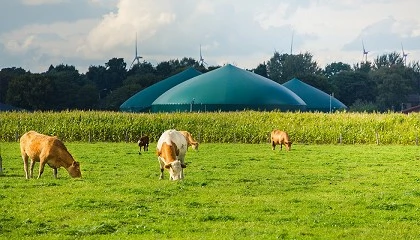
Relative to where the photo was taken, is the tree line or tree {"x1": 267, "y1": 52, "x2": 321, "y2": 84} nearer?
the tree line

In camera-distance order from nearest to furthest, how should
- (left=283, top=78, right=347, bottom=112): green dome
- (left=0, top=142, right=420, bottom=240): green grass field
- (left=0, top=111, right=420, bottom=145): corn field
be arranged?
(left=0, top=142, right=420, bottom=240): green grass field
(left=0, top=111, right=420, bottom=145): corn field
(left=283, top=78, right=347, bottom=112): green dome

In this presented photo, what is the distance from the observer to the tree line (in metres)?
122

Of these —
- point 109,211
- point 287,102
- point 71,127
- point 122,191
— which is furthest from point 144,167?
point 287,102

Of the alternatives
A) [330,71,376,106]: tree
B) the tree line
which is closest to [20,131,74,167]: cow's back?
the tree line

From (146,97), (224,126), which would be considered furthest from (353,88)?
(224,126)

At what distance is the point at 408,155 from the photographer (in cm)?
4100

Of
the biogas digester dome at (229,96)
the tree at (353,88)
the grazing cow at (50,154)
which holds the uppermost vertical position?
the tree at (353,88)

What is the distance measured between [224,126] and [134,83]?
7491 centimetres

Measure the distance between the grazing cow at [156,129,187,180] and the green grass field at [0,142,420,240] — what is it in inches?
21.0

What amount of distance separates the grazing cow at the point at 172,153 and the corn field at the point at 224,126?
1460 inches

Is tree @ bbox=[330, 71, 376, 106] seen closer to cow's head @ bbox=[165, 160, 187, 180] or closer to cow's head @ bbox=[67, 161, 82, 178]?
cow's head @ bbox=[67, 161, 82, 178]

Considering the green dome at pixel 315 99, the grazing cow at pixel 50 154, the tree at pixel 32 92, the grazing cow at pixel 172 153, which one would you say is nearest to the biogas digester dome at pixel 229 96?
the green dome at pixel 315 99

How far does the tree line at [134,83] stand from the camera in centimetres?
12231

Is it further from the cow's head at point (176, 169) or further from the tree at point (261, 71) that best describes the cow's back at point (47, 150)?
the tree at point (261, 71)
